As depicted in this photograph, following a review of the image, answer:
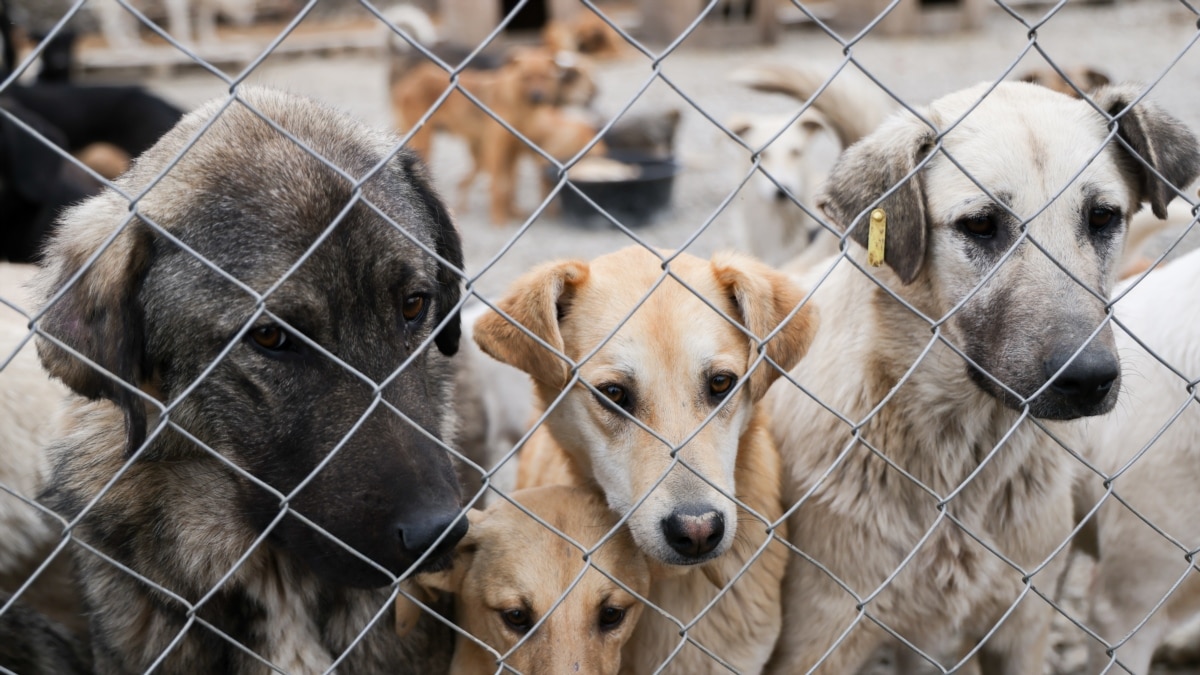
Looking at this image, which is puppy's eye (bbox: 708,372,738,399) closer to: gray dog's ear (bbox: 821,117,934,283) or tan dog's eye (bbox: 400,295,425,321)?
gray dog's ear (bbox: 821,117,934,283)

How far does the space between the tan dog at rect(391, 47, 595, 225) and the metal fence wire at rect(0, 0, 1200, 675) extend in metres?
6.39

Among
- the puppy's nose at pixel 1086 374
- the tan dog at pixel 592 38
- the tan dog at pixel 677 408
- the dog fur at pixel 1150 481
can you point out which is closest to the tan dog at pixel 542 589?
the tan dog at pixel 677 408

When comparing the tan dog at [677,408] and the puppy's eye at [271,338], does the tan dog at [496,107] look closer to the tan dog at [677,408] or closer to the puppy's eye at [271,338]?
the tan dog at [677,408]

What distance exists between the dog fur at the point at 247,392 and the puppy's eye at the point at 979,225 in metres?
1.36

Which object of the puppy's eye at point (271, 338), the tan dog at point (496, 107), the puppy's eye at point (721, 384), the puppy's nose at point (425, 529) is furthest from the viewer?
the tan dog at point (496, 107)

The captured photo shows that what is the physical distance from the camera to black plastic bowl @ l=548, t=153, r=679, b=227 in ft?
30.3

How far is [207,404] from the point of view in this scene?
8.15ft

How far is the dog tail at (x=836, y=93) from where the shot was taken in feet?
15.2

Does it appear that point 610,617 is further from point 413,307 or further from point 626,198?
point 626,198

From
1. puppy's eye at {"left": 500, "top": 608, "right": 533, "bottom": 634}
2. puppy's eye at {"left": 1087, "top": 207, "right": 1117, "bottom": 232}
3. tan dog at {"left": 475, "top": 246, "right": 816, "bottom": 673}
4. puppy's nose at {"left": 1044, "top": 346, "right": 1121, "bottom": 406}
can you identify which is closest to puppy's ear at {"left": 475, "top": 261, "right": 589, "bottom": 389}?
tan dog at {"left": 475, "top": 246, "right": 816, "bottom": 673}

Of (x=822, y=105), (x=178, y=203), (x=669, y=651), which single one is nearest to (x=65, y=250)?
(x=178, y=203)

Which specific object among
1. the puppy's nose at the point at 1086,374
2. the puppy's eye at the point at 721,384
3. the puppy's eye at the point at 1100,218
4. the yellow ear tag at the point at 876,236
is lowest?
the puppy's eye at the point at 721,384

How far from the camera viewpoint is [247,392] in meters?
2.44

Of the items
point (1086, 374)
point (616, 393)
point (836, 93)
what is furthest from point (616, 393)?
point (836, 93)
